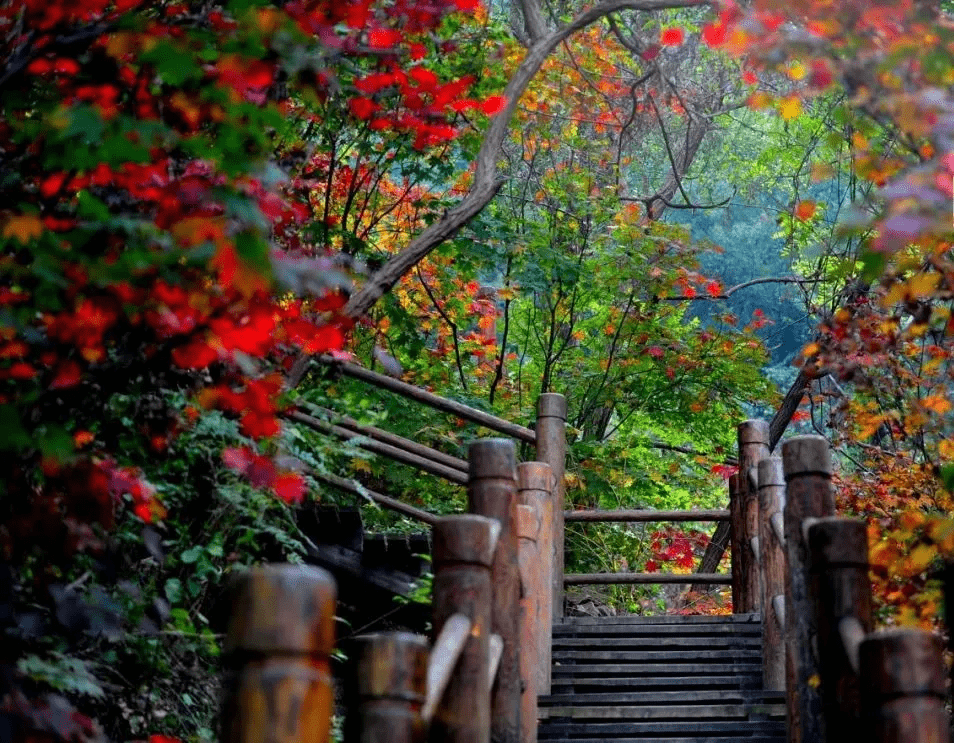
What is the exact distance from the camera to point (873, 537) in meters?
5.77

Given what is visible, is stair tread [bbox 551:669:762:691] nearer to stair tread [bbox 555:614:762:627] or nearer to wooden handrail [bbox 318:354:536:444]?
stair tread [bbox 555:614:762:627]

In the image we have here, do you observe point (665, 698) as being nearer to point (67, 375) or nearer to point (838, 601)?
point (838, 601)

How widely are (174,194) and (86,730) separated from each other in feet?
4.32

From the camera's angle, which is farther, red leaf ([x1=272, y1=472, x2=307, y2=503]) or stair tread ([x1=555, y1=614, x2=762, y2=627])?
stair tread ([x1=555, y1=614, x2=762, y2=627])

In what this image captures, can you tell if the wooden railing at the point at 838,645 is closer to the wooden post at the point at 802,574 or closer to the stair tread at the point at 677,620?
the wooden post at the point at 802,574

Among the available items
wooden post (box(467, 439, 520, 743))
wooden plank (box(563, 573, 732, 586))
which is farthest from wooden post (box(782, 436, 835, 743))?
wooden plank (box(563, 573, 732, 586))

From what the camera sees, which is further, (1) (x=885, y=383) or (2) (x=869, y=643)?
(1) (x=885, y=383)

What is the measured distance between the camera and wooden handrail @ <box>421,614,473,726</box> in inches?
123

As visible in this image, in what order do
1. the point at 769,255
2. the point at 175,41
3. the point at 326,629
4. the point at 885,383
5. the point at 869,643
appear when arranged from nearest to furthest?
the point at 326,629, the point at 869,643, the point at 175,41, the point at 885,383, the point at 769,255

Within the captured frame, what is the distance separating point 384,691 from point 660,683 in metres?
4.10

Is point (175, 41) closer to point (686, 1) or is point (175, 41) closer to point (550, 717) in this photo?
point (550, 717)

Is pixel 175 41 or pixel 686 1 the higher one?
pixel 686 1

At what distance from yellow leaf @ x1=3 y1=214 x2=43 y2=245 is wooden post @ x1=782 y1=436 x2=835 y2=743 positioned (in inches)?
104

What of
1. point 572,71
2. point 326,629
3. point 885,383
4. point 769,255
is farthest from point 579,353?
point 769,255
